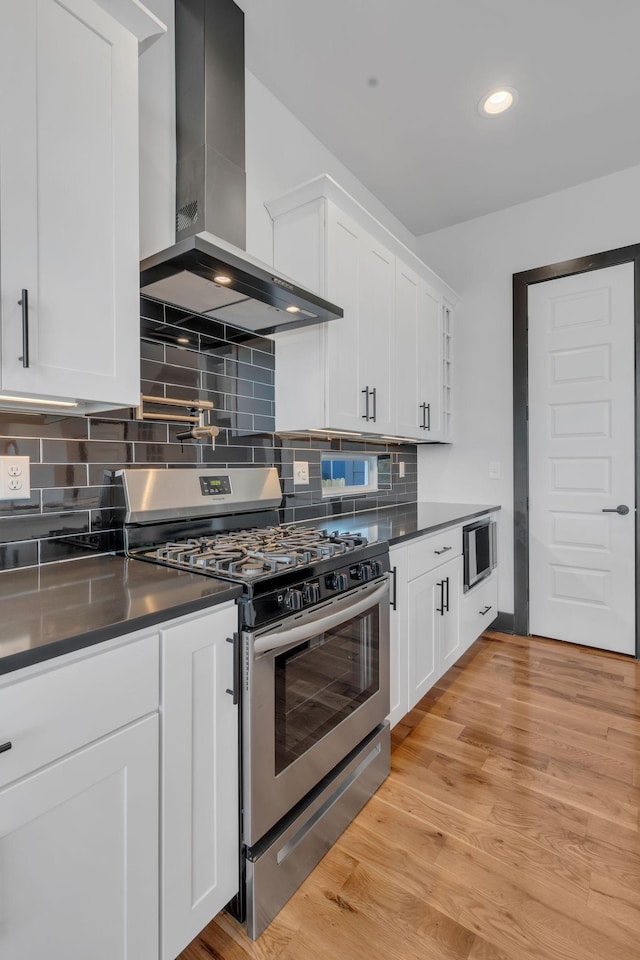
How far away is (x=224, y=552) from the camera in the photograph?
1.45 metres

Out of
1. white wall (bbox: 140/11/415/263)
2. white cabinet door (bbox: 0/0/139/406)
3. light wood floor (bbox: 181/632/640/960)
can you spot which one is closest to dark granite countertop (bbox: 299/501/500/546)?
light wood floor (bbox: 181/632/640/960)

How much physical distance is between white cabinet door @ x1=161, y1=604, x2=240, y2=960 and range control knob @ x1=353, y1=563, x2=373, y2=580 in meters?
0.52

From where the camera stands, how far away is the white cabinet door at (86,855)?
2.57ft

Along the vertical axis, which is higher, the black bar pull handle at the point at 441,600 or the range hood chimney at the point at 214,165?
the range hood chimney at the point at 214,165

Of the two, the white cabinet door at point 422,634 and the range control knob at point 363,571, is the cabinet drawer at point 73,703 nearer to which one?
the range control knob at point 363,571

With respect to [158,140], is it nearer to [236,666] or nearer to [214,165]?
[214,165]

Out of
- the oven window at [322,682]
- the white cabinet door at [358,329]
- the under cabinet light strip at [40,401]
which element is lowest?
the oven window at [322,682]

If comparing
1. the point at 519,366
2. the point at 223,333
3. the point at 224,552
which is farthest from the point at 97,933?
the point at 519,366

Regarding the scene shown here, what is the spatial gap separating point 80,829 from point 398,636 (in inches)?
52.4

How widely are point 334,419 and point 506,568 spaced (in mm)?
1981

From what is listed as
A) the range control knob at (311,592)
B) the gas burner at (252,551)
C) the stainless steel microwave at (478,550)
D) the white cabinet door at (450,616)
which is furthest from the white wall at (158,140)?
the stainless steel microwave at (478,550)

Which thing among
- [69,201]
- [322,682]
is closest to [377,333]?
[69,201]

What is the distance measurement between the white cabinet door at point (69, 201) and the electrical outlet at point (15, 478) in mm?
312

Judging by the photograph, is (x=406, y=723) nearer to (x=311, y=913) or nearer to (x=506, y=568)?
(x=311, y=913)
